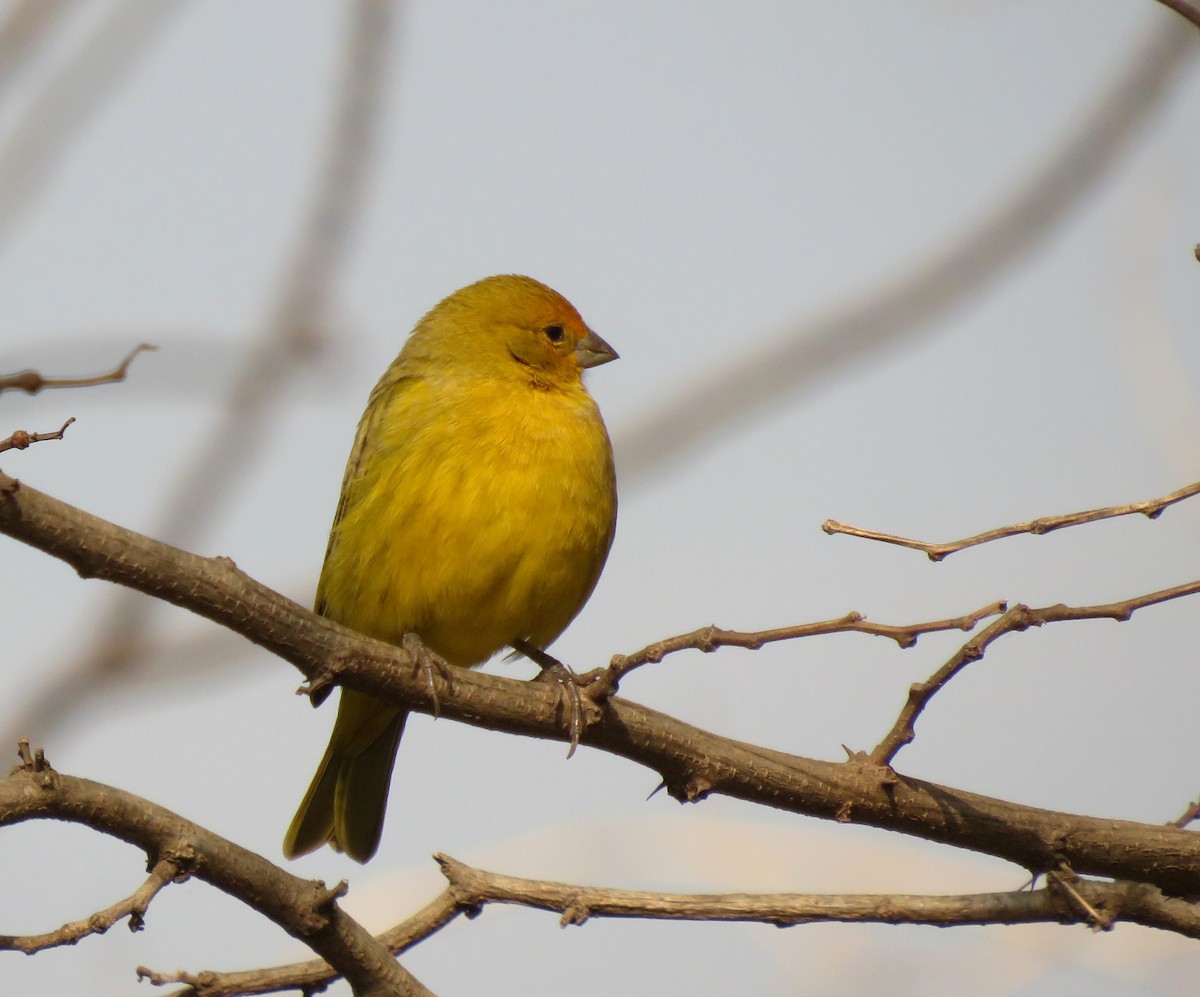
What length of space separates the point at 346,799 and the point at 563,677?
5.37 feet

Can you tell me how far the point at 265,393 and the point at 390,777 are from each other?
3035mm

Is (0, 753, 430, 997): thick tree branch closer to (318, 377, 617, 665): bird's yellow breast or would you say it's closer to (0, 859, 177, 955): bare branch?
(0, 859, 177, 955): bare branch

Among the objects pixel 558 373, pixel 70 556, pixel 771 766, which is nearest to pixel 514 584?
pixel 558 373

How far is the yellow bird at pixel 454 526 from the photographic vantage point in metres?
4.62

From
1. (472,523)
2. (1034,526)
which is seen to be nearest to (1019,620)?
(1034,526)

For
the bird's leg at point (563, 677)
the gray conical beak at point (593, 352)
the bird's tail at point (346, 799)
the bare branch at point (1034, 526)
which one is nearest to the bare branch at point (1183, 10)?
the bare branch at point (1034, 526)

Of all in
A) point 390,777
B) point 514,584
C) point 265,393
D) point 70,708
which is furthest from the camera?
point 390,777

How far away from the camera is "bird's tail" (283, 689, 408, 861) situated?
5.39m

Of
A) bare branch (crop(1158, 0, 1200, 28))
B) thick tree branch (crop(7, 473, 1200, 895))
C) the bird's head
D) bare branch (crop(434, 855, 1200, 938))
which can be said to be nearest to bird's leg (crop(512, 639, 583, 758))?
thick tree branch (crop(7, 473, 1200, 895))

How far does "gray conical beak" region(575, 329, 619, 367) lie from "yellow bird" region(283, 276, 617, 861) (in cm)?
23

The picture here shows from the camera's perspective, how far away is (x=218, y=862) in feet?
8.95

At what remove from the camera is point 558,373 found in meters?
5.53

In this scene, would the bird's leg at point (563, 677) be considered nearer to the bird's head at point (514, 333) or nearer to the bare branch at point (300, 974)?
the bare branch at point (300, 974)

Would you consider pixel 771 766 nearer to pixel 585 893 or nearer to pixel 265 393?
pixel 585 893
